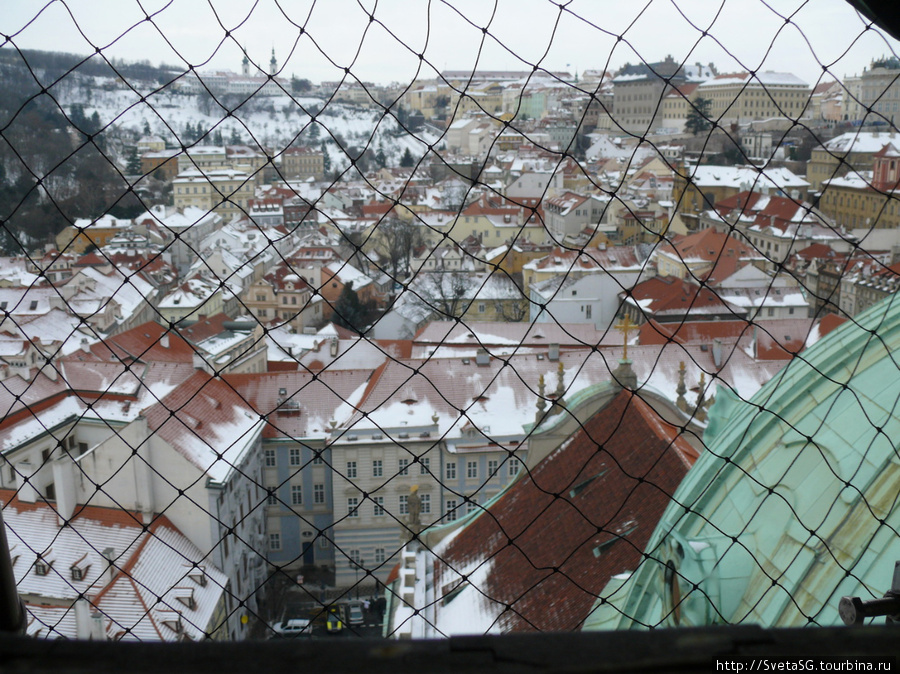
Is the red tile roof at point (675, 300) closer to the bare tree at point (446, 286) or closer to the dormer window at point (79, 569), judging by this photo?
the bare tree at point (446, 286)

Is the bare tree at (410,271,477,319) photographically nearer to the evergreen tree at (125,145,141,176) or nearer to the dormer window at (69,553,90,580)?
the dormer window at (69,553,90,580)

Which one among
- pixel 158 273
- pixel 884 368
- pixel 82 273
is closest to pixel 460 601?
pixel 884 368

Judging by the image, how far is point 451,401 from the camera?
29.9 feet

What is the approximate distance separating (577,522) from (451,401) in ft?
18.8

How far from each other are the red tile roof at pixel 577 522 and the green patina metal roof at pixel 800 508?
3.58ft

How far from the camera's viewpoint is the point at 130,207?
80.1 feet

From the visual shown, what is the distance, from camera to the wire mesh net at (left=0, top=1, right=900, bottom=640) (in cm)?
132

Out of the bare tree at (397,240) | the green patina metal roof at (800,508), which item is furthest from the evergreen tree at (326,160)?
the green patina metal roof at (800,508)

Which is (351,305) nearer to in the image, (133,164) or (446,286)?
(446,286)

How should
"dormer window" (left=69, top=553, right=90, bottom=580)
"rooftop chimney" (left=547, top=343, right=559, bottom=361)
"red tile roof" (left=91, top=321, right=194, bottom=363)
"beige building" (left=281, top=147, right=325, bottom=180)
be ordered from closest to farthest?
"dormer window" (left=69, top=553, right=90, bottom=580) → "rooftop chimney" (left=547, top=343, right=559, bottom=361) → "red tile roof" (left=91, top=321, right=194, bottom=363) → "beige building" (left=281, top=147, right=325, bottom=180)

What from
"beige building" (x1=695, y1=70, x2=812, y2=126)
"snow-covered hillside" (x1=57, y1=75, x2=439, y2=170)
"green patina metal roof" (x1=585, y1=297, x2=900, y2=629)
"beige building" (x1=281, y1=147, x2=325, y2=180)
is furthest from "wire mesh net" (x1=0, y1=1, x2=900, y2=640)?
"snow-covered hillside" (x1=57, y1=75, x2=439, y2=170)

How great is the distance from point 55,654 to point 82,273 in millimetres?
17159

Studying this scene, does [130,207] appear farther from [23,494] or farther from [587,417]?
[587,417]

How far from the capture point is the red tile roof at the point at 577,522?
2982 millimetres
